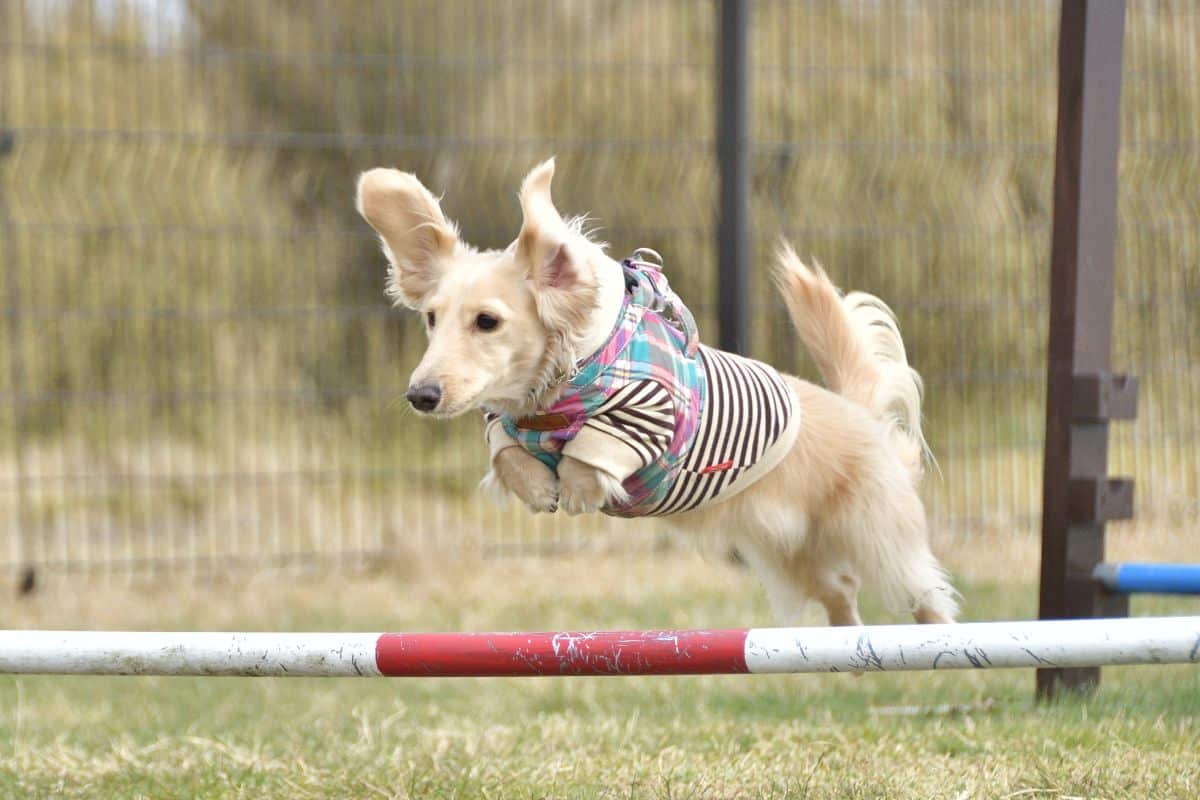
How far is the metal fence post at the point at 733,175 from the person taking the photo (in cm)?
575

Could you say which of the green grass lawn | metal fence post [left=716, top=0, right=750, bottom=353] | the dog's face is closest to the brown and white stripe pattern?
the dog's face

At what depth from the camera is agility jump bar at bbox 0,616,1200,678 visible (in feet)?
6.81

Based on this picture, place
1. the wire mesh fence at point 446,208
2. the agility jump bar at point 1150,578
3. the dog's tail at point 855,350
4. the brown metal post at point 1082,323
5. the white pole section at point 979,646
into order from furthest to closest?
1. the wire mesh fence at point 446,208
2. the brown metal post at point 1082,323
3. the agility jump bar at point 1150,578
4. the dog's tail at point 855,350
5. the white pole section at point 979,646

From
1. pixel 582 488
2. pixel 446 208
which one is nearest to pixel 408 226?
Result: pixel 582 488

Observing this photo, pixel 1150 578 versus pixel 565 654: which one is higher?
pixel 565 654

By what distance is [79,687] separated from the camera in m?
5.09

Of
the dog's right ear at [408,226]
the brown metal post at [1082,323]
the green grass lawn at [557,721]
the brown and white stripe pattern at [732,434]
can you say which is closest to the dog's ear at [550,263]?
the dog's right ear at [408,226]

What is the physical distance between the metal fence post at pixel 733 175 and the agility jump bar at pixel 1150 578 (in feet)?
7.62

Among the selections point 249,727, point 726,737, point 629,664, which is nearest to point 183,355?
point 249,727

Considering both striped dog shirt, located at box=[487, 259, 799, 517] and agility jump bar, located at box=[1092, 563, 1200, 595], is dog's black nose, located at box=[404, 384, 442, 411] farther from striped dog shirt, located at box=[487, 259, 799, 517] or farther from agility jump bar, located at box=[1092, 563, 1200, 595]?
agility jump bar, located at box=[1092, 563, 1200, 595]

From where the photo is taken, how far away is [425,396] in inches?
90.4

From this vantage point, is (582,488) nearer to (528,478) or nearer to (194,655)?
(528,478)

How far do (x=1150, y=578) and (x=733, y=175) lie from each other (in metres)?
2.83

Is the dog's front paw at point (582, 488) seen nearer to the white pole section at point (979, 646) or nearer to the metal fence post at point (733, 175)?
the white pole section at point (979, 646)
